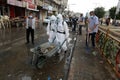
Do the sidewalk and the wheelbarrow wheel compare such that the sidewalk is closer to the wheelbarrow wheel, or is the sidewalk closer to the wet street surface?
the wet street surface

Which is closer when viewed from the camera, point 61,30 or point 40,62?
point 40,62

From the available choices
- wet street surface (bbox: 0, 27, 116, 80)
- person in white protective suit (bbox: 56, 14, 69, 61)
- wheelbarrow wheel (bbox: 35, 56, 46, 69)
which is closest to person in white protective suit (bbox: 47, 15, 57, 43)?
person in white protective suit (bbox: 56, 14, 69, 61)

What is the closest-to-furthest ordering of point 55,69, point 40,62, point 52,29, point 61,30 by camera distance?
1. point 40,62
2. point 55,69
3. point 61,30
4. point 52,29

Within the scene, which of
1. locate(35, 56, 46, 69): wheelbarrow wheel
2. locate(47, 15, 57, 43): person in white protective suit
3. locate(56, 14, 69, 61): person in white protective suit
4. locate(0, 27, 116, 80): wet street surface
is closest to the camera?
locate(0, 27, 116, 80): wet street surface

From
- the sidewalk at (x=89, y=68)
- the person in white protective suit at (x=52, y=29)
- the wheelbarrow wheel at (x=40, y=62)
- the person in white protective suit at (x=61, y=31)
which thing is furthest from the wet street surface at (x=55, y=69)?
the person in white protective suit at (x=52, y=29)

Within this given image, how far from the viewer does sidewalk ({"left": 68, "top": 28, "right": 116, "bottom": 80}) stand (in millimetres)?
4777

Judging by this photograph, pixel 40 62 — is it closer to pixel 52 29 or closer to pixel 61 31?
pixel 61 31

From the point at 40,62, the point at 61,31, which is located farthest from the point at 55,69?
the point at 61,31

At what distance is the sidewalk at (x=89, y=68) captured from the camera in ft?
15.7

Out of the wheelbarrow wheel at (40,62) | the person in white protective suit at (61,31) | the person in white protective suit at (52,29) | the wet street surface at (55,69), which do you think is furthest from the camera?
the person in white protective suit at (52,29)

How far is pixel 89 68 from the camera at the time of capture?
550 cm

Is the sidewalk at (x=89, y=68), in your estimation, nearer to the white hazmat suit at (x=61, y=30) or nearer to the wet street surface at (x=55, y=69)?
the wet street surface at (x=55, y=69)

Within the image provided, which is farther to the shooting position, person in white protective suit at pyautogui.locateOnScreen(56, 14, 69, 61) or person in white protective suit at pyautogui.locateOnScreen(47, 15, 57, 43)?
person in white protective suit at pyautogui.locateOnScreen(47, 15, 57, 43)

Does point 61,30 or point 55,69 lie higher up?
point 61,30
